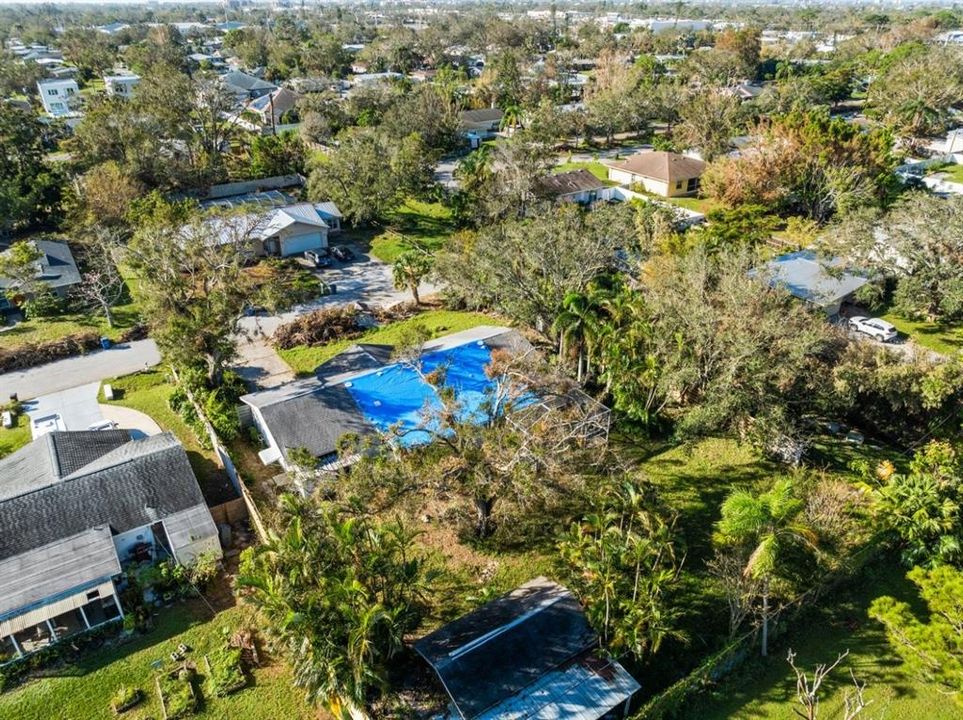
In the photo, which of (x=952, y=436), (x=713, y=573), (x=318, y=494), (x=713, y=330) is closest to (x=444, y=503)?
Result: (x=318, y=494)

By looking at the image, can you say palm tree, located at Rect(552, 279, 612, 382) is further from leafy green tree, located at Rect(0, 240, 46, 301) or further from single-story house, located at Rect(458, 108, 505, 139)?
single-story house, located at Rect(458, 108, 505, 139)

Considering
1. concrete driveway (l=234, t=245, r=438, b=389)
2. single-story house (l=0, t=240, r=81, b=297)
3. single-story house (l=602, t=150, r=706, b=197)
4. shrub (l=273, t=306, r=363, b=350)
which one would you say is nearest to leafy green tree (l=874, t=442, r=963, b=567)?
concrete driveway (l=234, t=245, r=438, b=389)

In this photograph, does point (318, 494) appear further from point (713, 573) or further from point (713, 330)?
point (713, 330)

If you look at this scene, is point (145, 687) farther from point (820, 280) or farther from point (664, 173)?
point (664, 173)

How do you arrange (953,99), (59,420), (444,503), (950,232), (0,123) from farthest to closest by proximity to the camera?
(953,99) < (0,123) < (950,232) < (59,420) < (444,503)

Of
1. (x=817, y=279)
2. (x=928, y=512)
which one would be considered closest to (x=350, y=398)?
(x=928, y=512)

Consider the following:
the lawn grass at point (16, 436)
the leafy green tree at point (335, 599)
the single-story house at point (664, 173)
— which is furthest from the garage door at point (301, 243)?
the leafy green tree at point (335, 599)
